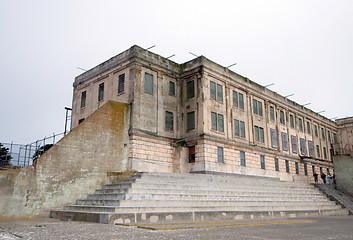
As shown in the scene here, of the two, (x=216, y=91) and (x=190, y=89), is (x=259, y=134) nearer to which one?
(x=216, y=91)

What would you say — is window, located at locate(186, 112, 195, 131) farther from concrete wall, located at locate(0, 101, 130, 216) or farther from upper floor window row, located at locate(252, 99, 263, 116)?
upper floor window row, located at locate(252, 99, 263, 116)

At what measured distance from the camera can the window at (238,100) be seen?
96.9ft

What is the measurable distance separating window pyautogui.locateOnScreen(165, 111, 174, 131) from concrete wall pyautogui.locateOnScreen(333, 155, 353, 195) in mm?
14365

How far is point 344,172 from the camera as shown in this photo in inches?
1041

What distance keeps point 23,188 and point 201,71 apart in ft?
54.1

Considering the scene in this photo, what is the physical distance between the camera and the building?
23906 millimetres

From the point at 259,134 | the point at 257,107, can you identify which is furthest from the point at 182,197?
the point at 257,107

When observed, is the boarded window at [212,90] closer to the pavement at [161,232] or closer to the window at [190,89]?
the window at [190,89]

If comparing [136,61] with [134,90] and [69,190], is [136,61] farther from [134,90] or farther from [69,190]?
[69,190]

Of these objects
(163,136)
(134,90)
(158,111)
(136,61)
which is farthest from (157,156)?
(136,61)

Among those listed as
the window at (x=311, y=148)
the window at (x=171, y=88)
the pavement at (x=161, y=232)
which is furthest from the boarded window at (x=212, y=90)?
the window at (x=311, y=148)

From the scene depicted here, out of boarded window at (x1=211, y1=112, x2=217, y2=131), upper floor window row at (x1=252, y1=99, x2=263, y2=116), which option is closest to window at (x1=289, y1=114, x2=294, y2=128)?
upper floor window row at (x1=252, y1=99, x2=263, y2=116)

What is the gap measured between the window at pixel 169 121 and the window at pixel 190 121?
1318 mm

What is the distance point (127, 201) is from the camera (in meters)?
12.7
